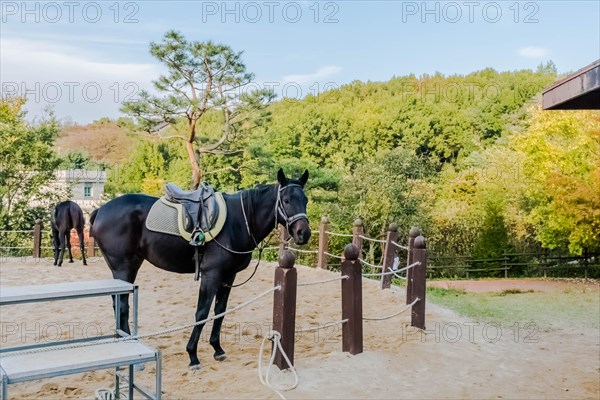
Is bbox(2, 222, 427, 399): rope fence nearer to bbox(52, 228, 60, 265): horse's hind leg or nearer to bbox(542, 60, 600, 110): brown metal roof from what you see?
bbox(542, 60, 600, 110): brown metal roof

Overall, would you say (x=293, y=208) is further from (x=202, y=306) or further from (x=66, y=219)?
(x=66, y=219)

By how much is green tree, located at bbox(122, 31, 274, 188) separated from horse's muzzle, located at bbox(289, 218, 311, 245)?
57.1ft

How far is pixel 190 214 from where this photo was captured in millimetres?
5348

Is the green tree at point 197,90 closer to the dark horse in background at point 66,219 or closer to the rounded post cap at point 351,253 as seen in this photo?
the dark horse in background at point 66,219

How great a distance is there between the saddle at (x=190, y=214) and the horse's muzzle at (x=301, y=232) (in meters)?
0.78

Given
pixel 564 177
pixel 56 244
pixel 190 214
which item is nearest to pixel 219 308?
pixel 190 214

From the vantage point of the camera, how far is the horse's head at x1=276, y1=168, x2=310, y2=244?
16.0 ft

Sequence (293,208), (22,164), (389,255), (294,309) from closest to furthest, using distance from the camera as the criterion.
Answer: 1. (294,309)
2. (293,208)
3. (389,255)
4. (22,164)

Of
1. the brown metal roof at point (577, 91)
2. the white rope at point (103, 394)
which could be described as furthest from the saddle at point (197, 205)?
the brown metal roof at point (577, 91)

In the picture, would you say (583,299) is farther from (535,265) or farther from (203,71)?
(203,71)

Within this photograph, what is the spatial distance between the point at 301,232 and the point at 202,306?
110 centimetres

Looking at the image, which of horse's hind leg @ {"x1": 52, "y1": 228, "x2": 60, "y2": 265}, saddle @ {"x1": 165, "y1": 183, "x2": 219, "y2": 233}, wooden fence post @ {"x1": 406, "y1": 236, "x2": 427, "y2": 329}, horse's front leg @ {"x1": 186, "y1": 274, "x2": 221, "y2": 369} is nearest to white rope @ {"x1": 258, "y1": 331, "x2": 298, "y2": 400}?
horse's front leg @ {"x1": 186, "y1": 274, "x2": 221, "y2": 369}

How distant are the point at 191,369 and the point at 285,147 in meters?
27.9

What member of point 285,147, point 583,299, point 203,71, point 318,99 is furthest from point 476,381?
point 318,99
